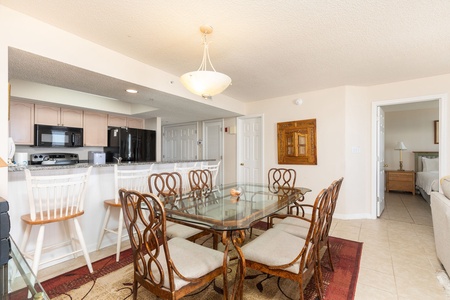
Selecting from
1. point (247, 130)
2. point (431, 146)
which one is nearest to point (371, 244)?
point (247, 130)

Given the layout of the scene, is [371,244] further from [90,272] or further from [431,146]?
[431,146]

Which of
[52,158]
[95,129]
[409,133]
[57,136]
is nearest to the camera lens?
[57,136]

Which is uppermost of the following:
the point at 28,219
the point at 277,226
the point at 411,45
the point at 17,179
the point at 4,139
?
the point at 411,45

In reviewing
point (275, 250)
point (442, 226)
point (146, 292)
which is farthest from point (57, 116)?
point (442, 226)

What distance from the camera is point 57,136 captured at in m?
4.05

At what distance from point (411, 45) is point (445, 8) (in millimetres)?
645

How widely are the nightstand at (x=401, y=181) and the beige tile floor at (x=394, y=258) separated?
184 centimetres

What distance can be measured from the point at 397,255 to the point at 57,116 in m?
5.57

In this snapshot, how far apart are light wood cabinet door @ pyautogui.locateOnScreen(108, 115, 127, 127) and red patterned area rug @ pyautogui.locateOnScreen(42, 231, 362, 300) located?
3383 mm

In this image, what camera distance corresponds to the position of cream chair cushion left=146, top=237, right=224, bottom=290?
1.29m

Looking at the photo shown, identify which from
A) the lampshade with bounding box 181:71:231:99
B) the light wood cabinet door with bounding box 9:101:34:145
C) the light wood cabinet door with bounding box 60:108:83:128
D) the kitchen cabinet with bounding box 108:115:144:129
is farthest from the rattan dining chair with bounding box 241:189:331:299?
the kitchen cabinet with bounding box 108:115:144:129

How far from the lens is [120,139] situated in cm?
475

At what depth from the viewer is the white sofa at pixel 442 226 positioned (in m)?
1.91

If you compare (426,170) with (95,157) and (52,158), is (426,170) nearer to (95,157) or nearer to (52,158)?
(95,157)
